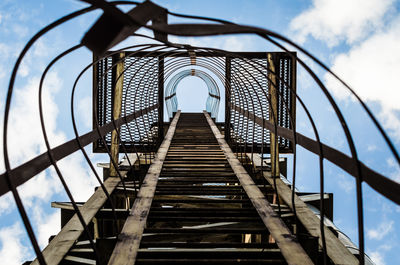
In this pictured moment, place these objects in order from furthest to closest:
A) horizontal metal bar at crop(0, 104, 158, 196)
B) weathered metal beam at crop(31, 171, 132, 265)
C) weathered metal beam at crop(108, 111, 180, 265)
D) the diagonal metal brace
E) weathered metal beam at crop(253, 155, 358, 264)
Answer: weathered metal beam at crop(31, 171, 132, 265) → weathered metal beam at crop(253, 155, 358, 264) → weathered metal beam at crop(108, 111, 180, 265) → horizontal metal bar at crop(0, 104, 158, 196) → the diagonal metal brace

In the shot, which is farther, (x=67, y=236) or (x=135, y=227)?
(x=67, y=236)

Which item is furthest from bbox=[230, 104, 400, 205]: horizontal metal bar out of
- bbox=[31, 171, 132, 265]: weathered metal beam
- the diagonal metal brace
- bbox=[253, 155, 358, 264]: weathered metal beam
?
bbox=[31, 171, 132, 265]: weathered metal beam

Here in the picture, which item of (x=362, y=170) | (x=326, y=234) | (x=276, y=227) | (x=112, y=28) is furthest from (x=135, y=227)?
(x=112, y=28)

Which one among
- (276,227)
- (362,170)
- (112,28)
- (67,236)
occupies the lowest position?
(67,236)

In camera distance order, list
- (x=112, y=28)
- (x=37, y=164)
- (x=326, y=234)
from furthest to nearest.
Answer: (x=326, y=234) → (x=37, y=164) → (x=112, y=28)

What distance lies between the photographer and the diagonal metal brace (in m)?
1.53

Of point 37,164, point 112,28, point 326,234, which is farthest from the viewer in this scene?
point 326,234

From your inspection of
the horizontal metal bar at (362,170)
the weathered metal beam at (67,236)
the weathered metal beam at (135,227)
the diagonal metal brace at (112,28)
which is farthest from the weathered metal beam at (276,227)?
the diagonal metal brace at (112,28)

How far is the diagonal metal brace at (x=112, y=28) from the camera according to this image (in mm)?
1532

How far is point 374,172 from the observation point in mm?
1831

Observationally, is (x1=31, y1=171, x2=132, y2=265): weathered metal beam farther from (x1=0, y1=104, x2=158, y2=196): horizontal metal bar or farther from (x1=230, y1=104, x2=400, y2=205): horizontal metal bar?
(x1=230, y1=104, x2=400, y2=205): horizontal metal bar

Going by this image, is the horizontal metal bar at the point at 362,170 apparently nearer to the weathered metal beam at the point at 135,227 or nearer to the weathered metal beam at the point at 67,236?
the weathered metal beam at the point at 135,227

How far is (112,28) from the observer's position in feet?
5.07

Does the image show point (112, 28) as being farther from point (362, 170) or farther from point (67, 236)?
point (67, 236)
